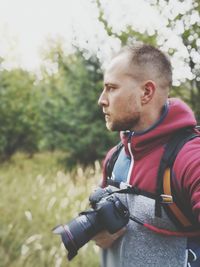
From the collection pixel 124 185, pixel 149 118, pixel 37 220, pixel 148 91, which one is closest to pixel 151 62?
pixel 148 91

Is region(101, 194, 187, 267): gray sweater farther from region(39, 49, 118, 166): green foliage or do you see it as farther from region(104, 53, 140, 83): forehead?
region(39, 49, 118, 166): green foliage

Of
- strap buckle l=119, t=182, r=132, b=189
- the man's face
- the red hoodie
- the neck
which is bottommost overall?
strap buckle l=119, t=182, r=132, b=189

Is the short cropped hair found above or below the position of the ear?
above

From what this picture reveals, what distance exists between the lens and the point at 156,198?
5.38ft

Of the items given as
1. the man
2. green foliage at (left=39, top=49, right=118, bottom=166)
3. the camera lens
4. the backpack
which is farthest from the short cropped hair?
green foliage at (left=39, top=49, right=118, bottom=166)

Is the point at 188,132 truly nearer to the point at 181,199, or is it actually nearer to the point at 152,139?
the point at 152,139

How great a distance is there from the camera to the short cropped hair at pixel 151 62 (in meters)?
1.83

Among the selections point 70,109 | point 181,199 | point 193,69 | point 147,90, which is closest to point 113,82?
point 147,90

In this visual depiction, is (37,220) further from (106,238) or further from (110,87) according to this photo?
(110,87)

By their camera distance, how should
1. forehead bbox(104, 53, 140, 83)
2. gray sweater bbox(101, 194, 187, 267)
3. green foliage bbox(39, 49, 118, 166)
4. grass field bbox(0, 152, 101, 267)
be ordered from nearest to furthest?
gray sweater bbox(101, 194, 187, 267) < forehead bbox(104, 53, 140, 83) < grass field bbox(0, 152, 101, 267) < green foliage bbox(39, 49, 118, 166)

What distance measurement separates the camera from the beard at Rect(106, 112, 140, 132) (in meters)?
1.81

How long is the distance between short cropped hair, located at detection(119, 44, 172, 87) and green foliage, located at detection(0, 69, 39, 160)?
16.0 metres

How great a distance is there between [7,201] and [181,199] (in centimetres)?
463

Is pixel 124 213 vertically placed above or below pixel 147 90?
below
